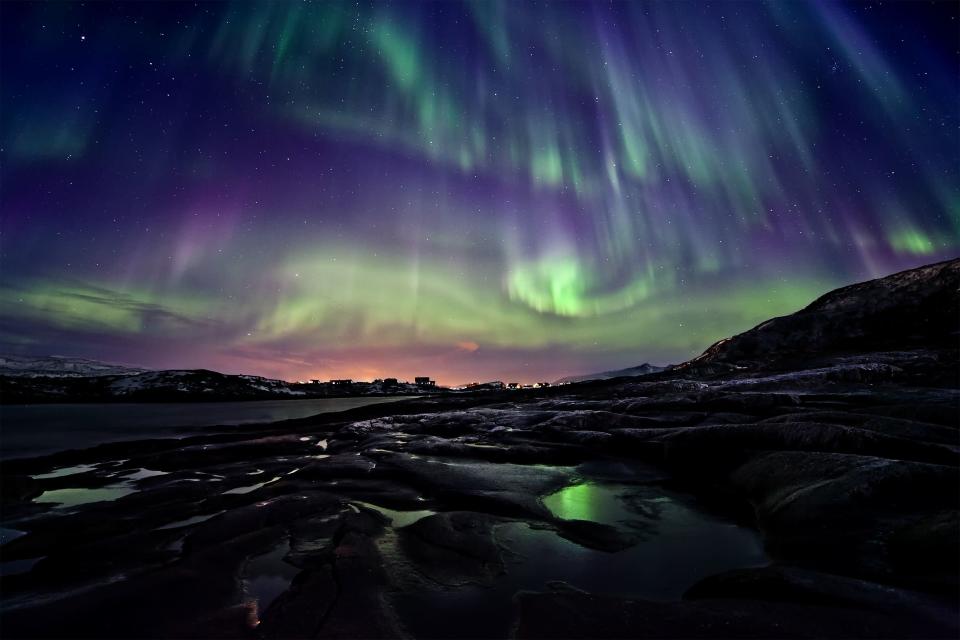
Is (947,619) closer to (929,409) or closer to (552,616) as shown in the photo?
(552,616)

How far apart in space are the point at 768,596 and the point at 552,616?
10.8 ft

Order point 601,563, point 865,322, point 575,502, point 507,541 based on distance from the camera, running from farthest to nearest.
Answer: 1. point 865,322
2. point 575,502
3. point 507,541
4. point 601,563

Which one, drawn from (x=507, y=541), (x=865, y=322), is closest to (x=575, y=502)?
(x=507, y=541)

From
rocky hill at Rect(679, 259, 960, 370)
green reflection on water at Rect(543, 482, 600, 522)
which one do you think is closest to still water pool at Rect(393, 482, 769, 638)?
green reflection on water at Rect(543, 482, 600, 522)

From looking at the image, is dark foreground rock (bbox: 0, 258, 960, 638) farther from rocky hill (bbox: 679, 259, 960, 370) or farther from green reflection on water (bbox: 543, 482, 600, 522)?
rocky hill (bbox: 679, 259, 960, 370)

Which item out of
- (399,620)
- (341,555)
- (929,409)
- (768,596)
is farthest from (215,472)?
(929,409)

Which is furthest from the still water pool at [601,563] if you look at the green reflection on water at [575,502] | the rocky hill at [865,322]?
the rocky hill at [865,322]

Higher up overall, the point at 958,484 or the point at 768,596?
the point at 958,484

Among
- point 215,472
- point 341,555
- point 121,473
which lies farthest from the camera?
point 121,473

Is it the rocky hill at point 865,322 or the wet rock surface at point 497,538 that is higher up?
the rocky hill at point 865,322

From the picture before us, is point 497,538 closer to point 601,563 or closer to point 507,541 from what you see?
point 507,541

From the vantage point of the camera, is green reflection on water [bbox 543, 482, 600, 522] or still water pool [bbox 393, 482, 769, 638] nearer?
still water pool [bbox 393, 482, 769, 638]

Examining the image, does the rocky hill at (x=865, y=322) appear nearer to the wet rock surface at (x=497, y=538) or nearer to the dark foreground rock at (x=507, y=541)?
the wet rock surface at (x=497, y=538)

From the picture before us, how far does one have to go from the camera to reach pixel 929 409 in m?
16.2
